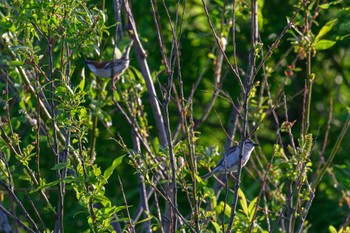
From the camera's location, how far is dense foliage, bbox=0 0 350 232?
3.56 meters

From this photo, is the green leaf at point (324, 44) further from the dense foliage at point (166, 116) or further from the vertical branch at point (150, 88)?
the vertical branch at point (150, 88)

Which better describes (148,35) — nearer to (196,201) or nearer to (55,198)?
(55,198)

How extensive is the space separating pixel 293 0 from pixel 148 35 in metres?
1.47

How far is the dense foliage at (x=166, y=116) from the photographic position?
3.56 m

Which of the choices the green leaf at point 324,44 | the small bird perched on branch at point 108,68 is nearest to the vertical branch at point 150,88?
the small bird perched on branch at point 108,68

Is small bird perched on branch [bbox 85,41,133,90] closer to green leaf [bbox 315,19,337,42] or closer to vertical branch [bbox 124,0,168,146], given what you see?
vertical branch [bbox 124,0,168,146]

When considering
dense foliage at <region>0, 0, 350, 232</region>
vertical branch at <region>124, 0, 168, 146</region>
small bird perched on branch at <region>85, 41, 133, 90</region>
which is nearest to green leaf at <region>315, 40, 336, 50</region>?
dense foliage at <region>0, 0, 350, 232</region>

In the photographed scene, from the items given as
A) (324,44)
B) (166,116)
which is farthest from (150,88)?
(166,116)

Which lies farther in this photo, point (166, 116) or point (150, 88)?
point (150, 88)

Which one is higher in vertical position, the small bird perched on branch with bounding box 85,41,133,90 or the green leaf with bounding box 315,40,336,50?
the green leaf with bounding box 315,40,336,50

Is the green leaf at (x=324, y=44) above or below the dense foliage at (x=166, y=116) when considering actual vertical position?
above

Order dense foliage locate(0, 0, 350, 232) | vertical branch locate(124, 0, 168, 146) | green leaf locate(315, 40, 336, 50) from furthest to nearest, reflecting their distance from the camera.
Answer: vertical branch locate(124, 0, 168, 146) < green leaf locate(315, 40, 336, 50) < dense foliage locate(0, 0, 350, 232)

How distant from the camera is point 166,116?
3367mm

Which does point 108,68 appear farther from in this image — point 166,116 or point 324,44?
point 166,116
